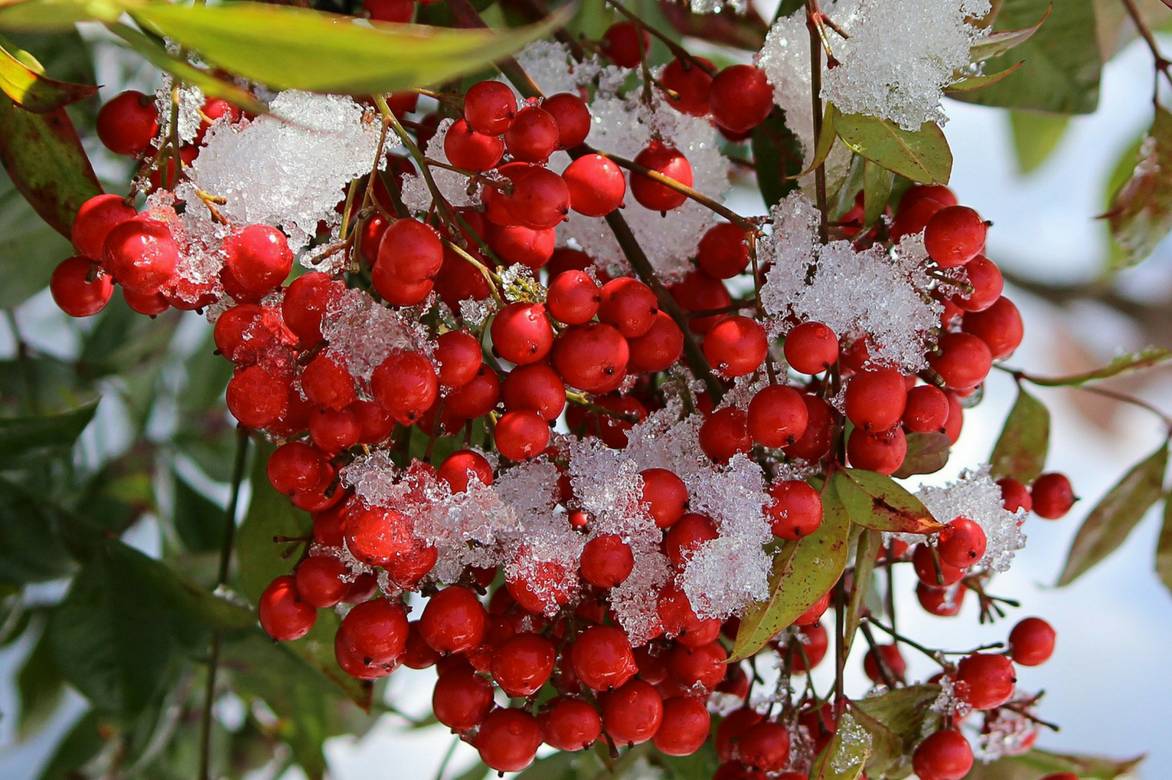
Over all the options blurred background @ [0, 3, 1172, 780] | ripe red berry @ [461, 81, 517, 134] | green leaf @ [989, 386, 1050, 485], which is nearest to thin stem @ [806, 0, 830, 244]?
ripe red berry @ [461, 81, 517, 134]

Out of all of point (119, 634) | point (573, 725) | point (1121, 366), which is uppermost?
point (1121, 366)

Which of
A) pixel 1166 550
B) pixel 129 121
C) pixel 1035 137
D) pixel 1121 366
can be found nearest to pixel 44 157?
pixel 129 121

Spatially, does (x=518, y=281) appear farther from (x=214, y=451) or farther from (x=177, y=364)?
(x=177, y=364)

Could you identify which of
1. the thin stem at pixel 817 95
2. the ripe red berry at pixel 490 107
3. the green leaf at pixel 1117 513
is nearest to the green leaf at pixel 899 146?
the thin stem at pixel 817 95

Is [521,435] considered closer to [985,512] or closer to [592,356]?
[592,356]

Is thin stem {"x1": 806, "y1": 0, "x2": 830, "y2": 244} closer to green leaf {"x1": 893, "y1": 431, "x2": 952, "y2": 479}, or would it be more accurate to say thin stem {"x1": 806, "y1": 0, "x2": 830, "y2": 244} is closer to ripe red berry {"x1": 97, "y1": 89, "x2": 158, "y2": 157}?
green leaf {"x1": 893, "y1": 431, "x2": 952, "y2": 479}

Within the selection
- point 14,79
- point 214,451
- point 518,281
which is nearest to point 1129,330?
point 214,451
